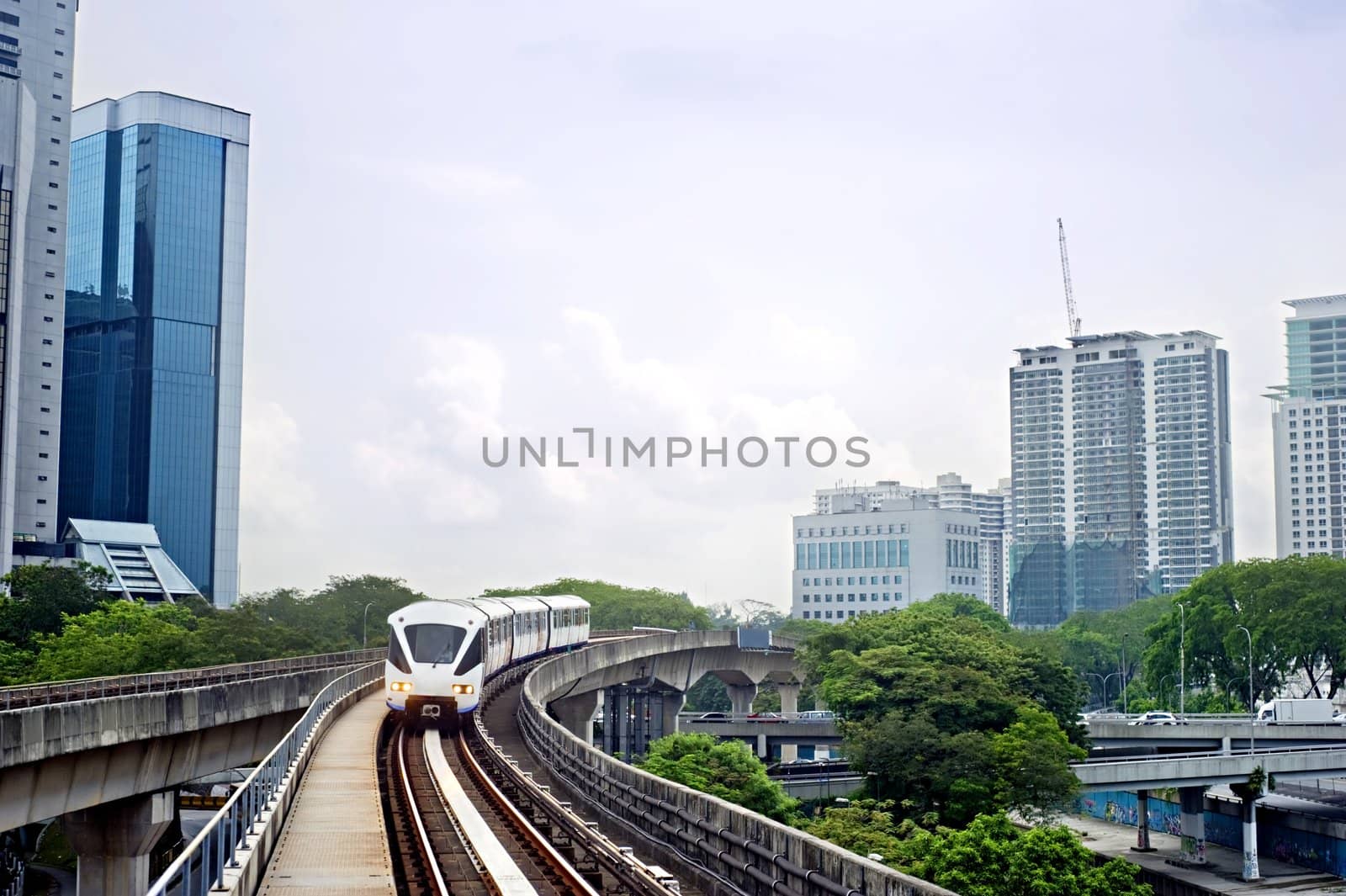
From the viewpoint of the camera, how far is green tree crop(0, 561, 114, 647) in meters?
86.2

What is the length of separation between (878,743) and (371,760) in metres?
31.7

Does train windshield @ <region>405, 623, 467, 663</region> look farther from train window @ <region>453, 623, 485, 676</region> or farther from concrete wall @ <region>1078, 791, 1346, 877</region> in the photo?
concrete wall @ <region>1078, 791, 1346, 877</region>

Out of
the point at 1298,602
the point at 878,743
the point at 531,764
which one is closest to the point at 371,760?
the point at 531,764

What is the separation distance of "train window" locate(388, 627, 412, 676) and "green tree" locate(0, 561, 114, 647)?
163 ft

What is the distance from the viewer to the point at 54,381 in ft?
481

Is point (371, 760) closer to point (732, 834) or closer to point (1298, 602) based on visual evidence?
point (732, 834)

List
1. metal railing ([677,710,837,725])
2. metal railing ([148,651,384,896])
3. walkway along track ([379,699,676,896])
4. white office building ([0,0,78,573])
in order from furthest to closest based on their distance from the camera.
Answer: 1. white office building ([0,0,78,573])
2. metal railing ([677,710,837,725])
3. walkway along track ([379,699,676,896])
4. metal railing ([148,651,384,896])

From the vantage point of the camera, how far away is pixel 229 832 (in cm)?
1489

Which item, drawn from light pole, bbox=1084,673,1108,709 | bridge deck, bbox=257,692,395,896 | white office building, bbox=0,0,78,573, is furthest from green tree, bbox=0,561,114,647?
light pole, bbox=1084,673,1108,709

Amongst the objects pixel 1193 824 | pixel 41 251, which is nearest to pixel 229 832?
pixel 1193 824

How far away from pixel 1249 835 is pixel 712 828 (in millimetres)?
57520

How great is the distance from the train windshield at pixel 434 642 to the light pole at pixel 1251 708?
4824 cm

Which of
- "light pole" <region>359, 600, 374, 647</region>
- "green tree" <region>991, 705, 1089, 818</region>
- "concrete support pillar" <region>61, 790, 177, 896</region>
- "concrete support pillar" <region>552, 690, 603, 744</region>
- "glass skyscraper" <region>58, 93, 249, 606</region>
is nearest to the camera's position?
"concrete support pillar" <region>61, 790, 177, 896</region>

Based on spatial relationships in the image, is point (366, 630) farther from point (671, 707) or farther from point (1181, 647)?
point (1181, 647)
